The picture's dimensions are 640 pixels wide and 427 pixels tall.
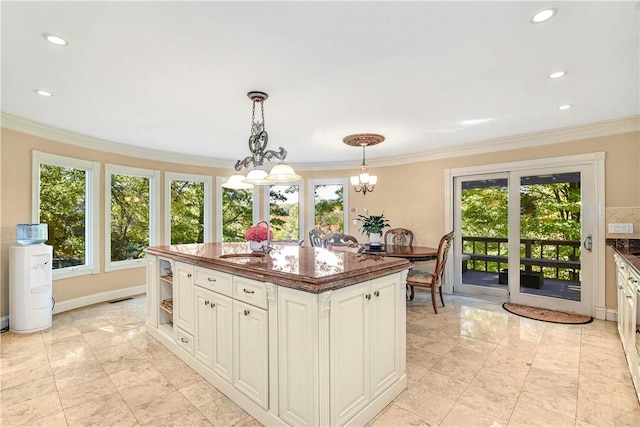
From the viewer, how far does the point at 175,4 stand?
65.4 inches

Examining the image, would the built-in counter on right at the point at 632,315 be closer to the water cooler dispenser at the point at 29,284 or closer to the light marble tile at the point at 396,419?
the light marble tile at the point at 396,419

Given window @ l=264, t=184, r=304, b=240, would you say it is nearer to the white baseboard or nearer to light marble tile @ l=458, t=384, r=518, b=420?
the white baseboard

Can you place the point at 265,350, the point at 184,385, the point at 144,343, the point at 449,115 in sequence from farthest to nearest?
the point at 449,115 → the point at 144,343 → the point at 184,385 → the point at 265,350

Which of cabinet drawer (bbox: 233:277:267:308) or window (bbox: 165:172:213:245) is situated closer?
cabinet drawer (bbox: 233:277:267:308)

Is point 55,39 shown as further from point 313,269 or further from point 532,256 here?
point 532,256

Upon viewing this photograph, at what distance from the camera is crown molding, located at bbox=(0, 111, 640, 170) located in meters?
3.62

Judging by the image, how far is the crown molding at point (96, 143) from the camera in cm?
359

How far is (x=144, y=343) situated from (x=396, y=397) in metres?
2.55

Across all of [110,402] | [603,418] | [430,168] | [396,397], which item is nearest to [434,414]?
[396,397]

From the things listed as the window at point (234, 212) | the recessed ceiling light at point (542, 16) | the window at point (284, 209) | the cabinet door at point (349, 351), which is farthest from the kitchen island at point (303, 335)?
the window at point (284, 209)

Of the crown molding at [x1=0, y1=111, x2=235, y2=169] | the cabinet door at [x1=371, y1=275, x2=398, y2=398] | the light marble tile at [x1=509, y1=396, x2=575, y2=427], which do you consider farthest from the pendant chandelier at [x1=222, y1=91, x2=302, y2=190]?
the crown molding at [x1=0, y1=111, x2=235, y2=169]

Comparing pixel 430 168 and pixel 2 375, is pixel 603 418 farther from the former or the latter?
pixel 2 375

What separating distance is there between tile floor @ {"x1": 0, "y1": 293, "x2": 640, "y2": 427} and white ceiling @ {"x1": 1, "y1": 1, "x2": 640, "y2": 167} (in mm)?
2438

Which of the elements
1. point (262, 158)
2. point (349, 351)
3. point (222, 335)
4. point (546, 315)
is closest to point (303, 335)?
point (349, 351)
